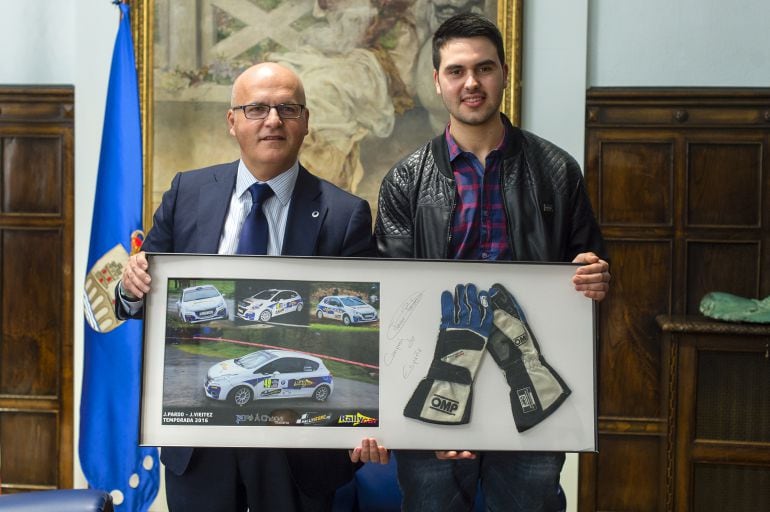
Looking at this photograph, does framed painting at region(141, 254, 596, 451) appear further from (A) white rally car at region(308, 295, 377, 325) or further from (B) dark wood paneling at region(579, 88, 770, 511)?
(B) dark wood paneling at region(579, 88, 770, 511)

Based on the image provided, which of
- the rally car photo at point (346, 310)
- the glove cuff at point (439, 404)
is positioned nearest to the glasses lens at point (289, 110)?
the rally car photo at point (346, 310)

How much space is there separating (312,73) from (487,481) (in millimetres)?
2473

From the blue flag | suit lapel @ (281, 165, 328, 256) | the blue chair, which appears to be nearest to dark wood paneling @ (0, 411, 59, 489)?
the blue flag

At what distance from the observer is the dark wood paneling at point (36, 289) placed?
4.39m

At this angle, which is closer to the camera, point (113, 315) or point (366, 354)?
point (366, 354)

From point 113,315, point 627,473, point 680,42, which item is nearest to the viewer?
point 113,315

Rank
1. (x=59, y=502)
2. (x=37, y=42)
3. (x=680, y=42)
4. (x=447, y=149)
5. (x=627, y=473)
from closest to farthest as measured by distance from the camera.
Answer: (x=59, y=502) → (x=447, y=149) → (x=680, y=42) → (x=627, y=473) → (x=37, y=42)

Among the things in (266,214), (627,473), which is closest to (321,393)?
(266,214)

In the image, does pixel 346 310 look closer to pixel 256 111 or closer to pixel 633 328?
pixel 256 111

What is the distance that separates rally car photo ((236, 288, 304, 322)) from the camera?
2125 mm

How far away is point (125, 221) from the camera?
3840mm

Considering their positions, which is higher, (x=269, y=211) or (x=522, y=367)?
(x=269, y=211)

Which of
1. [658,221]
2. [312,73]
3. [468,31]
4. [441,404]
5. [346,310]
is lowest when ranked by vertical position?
[441,404]

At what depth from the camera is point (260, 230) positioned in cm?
221
